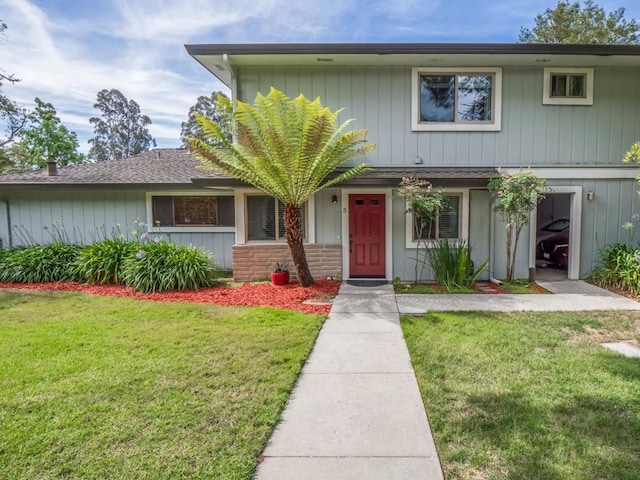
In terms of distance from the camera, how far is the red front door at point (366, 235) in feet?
29.0

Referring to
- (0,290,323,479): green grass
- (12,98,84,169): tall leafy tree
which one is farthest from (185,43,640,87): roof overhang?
(12,98,84,169): tall leafy tree

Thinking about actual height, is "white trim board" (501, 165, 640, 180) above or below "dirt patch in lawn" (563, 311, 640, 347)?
above

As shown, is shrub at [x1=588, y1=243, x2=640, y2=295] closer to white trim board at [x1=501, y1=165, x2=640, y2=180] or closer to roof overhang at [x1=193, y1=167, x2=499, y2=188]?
white trim board at [x1=501, y1=165, x2=640, y2=180]

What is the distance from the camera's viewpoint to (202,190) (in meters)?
10.5

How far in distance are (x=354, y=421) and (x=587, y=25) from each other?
1091 inches

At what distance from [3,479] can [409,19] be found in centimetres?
1303

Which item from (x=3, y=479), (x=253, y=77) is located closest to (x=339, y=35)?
(x=253, y=77)

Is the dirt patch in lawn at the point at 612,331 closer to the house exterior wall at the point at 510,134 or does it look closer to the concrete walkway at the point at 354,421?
the concrete walkway at the point at 354,421

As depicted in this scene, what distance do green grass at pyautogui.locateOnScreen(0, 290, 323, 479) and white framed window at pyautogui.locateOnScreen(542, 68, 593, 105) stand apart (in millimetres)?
7738

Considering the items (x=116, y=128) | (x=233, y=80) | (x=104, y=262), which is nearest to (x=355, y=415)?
(x=104, y=262)

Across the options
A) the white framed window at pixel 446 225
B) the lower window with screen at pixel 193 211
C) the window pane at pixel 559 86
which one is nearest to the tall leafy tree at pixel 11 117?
the lower window with screen at pixel 193 211

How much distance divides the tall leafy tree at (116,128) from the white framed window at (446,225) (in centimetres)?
4442

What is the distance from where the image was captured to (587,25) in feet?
69.8

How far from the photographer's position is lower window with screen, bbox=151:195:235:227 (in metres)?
10.8
